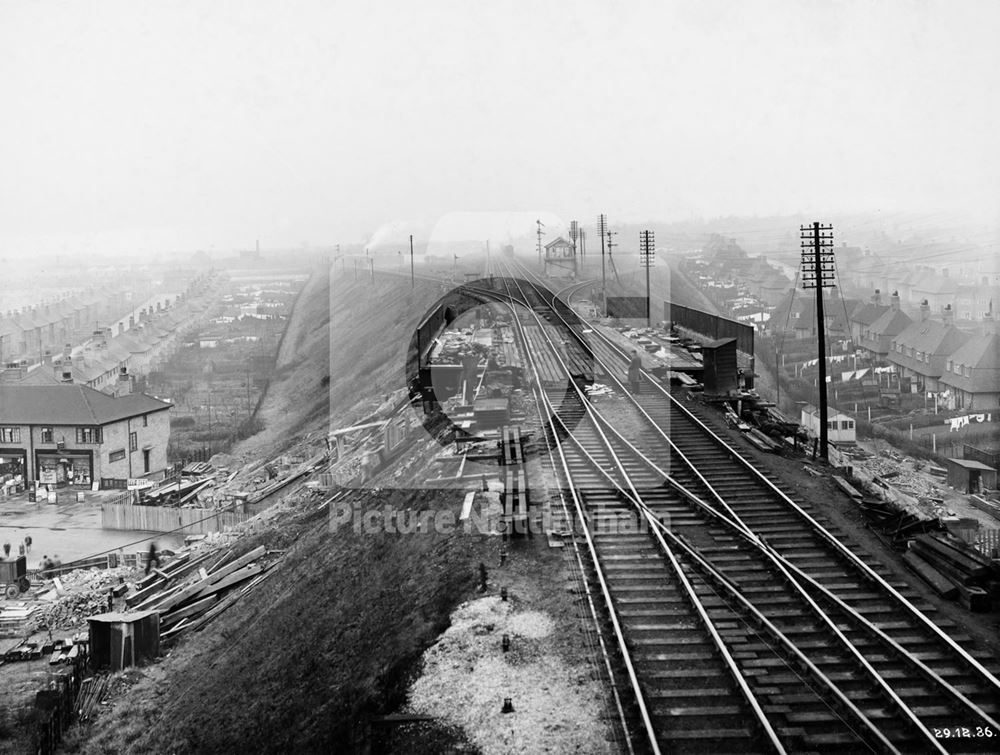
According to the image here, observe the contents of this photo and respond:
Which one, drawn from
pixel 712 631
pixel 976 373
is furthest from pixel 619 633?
pixel 976 373

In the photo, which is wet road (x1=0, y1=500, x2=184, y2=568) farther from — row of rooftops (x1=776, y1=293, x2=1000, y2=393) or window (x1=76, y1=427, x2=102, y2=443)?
row of rooftops (x1=776, y1=293, x2=1000, y2=393)

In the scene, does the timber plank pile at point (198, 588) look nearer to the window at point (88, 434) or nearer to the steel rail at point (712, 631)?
the steel rail at point (712, 631)

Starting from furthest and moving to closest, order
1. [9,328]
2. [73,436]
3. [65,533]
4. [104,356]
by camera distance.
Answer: [9,328], [104,356], [73,436], [65,533]

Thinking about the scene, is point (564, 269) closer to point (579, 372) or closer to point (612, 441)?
point (579, 372)

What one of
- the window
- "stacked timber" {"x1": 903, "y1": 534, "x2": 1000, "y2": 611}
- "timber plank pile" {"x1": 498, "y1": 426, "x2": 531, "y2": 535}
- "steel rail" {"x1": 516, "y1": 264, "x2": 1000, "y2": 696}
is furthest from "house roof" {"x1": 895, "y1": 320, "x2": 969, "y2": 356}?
the window

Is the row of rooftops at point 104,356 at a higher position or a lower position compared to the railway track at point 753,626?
higher

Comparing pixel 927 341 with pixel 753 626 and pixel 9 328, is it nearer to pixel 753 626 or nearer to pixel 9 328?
pixel 753 626

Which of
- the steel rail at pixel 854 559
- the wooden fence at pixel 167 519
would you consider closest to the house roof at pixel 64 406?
the wooden fence at pixel 167 519
